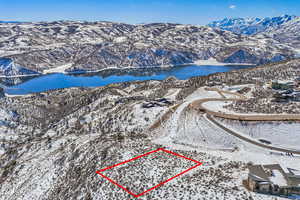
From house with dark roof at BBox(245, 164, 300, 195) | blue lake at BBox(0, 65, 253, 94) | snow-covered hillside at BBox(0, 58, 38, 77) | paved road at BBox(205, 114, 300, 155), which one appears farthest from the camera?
snow-covered hillside at BBox(0, 58, 38, 77)

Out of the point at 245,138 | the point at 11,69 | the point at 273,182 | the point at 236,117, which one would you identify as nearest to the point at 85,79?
the point at 11,69

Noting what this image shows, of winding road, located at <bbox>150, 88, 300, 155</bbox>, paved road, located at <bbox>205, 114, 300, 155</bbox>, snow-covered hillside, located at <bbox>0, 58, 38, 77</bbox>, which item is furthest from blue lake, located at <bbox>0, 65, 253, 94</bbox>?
paved road, located at <bbox>205, 114, 300, 155</bbox>

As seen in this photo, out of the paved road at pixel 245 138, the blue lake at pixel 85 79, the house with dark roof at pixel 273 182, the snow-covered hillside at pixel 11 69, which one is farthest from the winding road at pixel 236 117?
the snow-covered hillside at pixel 11 69

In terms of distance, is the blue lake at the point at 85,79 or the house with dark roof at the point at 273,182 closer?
the house with dark roof at the point at 273,182

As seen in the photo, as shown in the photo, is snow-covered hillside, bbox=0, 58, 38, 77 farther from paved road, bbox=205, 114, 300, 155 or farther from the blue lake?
paved road, bbox=205, 114, 300, 155

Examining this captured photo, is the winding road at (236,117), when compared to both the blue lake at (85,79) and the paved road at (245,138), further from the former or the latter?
the blue lake at (85,79)

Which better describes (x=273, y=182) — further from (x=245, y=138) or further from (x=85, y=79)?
(x=85, y=79)

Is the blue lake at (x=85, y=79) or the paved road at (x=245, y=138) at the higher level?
the paved road at (x=245, y=138)

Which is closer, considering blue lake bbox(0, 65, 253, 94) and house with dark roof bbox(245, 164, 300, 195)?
house with dark roof bbox(245, 164, 300, 195)

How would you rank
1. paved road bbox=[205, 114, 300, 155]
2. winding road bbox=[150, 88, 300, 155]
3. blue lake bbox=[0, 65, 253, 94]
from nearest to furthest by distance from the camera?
paved road bbox=[205, 114, 300, 155]
winding road bbox=[150, 88, 300, 155]
blue lake bbox=[0, 65, 253, 94]

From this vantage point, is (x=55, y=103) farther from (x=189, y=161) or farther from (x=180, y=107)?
(x=189, y=161)
